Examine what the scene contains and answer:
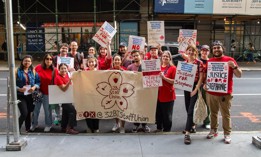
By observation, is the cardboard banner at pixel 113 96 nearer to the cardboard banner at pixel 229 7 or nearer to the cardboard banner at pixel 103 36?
the cardboard banner at pixel 103 36

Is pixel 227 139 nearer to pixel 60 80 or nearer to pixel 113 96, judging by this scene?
pixel 113 96

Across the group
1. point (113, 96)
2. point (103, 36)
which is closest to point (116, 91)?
point (113, 96)

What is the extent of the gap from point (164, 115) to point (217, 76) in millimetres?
1361

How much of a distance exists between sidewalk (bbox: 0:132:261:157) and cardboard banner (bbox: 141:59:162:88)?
999 mm

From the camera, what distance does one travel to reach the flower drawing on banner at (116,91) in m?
6.33

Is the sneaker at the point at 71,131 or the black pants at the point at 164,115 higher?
the black pants at the point at 164,115

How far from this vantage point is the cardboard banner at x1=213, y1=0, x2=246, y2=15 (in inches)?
785

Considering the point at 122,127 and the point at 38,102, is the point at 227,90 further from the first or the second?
the point at 38,102

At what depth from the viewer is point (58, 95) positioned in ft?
20.8

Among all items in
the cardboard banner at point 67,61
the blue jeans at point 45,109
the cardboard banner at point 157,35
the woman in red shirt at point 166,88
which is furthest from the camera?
the cardboard banner at point 157,35

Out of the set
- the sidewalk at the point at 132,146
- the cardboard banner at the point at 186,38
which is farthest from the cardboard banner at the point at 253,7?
the sidewalk at the point at 132,146

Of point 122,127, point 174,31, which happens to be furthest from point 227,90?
point 174,31

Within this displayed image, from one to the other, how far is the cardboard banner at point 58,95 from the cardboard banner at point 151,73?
4.96ft

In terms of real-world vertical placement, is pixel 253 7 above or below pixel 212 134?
above
